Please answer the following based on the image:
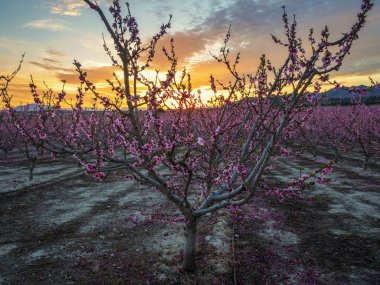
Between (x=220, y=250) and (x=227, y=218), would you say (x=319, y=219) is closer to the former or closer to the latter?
(x=227, y=218)

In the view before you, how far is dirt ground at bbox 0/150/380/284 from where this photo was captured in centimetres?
816

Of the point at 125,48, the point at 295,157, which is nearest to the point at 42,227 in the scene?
the point at 125,48

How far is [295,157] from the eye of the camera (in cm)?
2948

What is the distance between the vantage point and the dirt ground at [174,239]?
26.8 ft

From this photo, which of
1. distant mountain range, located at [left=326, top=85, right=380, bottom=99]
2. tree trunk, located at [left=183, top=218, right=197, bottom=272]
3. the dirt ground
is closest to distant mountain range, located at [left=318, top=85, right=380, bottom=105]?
distant mountain range, located at [left=326, top=85, right=380, bottom=99]

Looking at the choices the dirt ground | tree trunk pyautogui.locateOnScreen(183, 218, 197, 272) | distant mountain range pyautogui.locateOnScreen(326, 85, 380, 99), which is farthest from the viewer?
the dirt ground

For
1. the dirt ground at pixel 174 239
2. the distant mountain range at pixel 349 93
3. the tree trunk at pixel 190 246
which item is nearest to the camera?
the distant mountain range at pixel 349 93

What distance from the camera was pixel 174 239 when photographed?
1054cm

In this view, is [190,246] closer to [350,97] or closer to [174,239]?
[174,239]

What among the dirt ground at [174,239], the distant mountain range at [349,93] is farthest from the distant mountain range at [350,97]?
the dirt ground at [174,239]

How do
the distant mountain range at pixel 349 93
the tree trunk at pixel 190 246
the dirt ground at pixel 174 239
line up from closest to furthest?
1. the distant mountain range at pixel 349 93
2. the tree trunk at pixel 190 246
3. the dirt ground at pixel 174 239

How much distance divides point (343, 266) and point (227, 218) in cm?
493

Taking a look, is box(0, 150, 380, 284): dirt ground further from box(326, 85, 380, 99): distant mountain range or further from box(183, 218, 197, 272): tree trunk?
box(326, 85, 380, 99): distant mountain range

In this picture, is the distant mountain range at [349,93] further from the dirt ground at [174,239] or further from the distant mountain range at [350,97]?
the dirt ground at [174,239]
